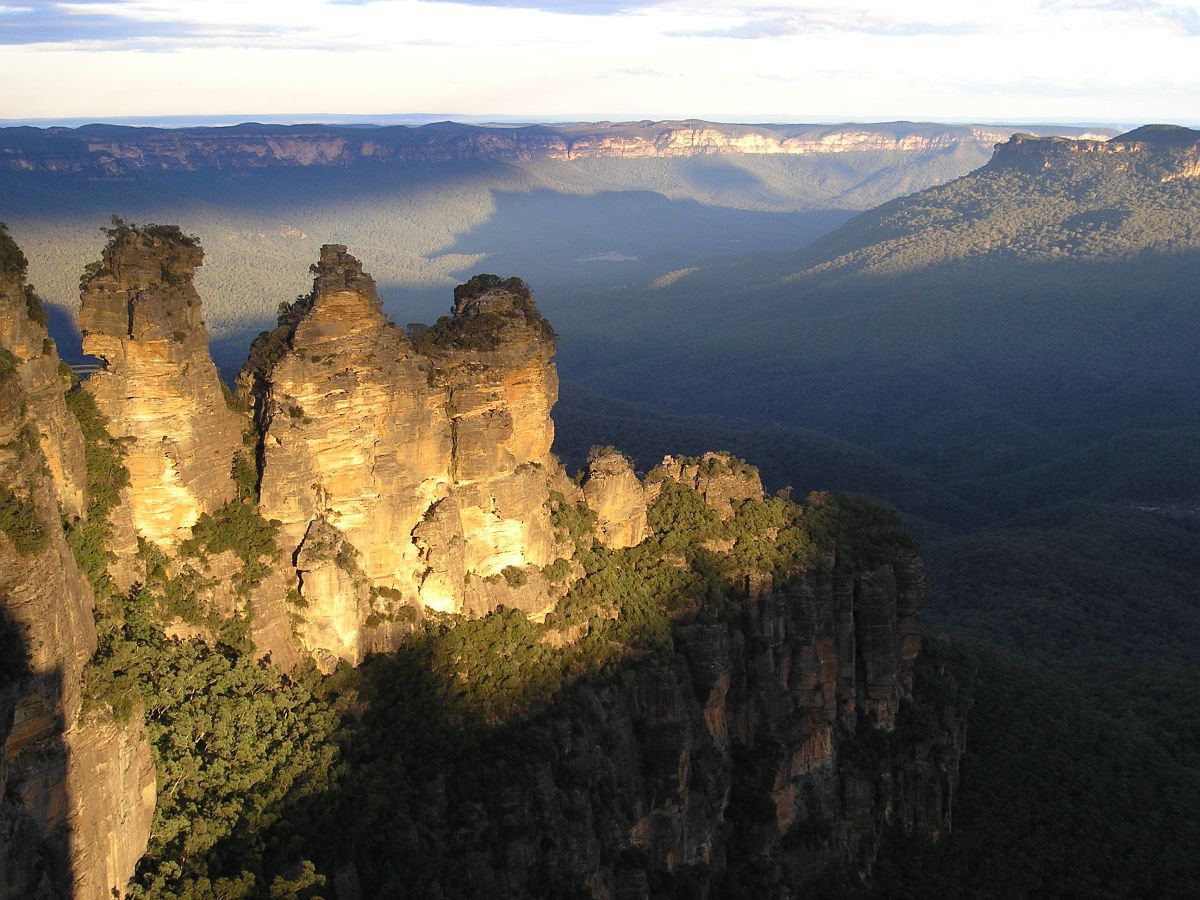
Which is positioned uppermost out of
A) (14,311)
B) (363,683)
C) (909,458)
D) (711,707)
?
(14,311)

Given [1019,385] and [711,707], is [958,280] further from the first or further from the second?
[711,707]

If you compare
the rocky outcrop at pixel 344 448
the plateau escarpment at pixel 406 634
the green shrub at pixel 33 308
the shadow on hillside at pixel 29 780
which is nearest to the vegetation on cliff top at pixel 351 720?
the plateau escarpment at pixel 406 634

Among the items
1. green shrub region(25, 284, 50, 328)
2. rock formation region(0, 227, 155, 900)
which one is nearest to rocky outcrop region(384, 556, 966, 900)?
rock formation region(0, 227, 155, 900)

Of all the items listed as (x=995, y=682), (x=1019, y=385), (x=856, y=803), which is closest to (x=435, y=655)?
(x=856, y=803)

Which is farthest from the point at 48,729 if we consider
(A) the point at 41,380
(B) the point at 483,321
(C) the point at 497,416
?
(B) the point at 483,321

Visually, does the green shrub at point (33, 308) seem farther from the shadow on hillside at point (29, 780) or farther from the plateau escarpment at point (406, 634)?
the shadow on hillside at point (29, 780)

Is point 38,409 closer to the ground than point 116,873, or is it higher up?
higher up

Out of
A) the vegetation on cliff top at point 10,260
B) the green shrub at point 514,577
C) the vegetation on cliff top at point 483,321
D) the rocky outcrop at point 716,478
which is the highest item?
the vegetation on cliff top at point 10,260
